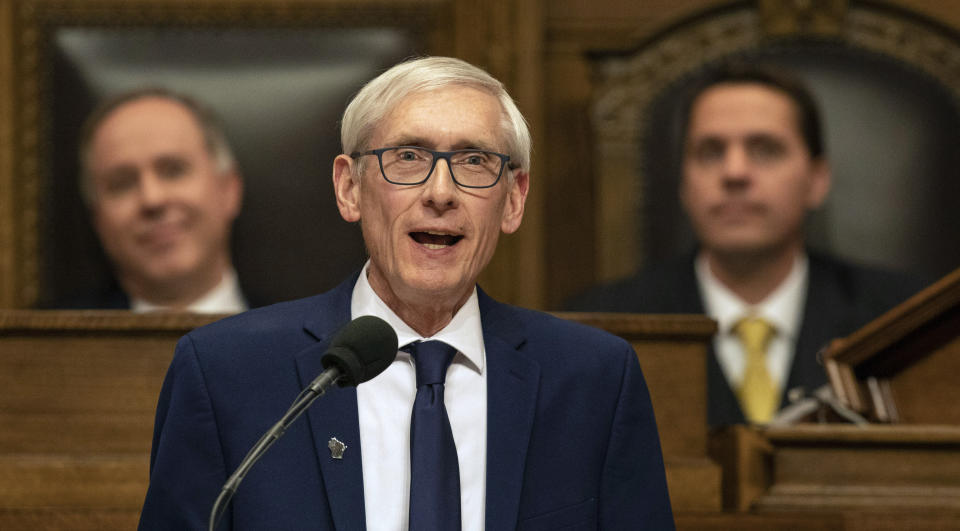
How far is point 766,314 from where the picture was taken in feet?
13.5

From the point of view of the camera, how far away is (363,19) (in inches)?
172

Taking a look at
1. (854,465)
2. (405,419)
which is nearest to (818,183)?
(854,465)

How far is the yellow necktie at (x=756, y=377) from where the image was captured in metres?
3.90

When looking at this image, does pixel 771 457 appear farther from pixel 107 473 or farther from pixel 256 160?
pixel 256 160

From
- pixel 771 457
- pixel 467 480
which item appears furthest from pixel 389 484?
pixel 771 457

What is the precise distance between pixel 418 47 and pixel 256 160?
2.33 feet

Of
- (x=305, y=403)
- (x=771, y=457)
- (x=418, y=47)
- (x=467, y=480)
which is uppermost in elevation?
(x=418, y=47)

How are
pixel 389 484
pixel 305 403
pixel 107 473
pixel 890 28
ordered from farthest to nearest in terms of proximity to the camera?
pixel 890 28 < pixel 107 473 < pixel 389 484 < pixel 305 403

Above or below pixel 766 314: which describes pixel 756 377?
below

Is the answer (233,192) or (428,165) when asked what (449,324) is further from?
(233,192)

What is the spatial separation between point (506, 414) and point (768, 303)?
248 cm

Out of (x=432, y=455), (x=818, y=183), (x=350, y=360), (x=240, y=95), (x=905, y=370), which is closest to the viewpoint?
(x=350, y=360)

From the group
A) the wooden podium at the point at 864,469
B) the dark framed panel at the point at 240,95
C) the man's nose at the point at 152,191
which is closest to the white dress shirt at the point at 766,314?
the dark framed panel at the point at 240,95

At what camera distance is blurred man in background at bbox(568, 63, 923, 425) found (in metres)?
4.11
